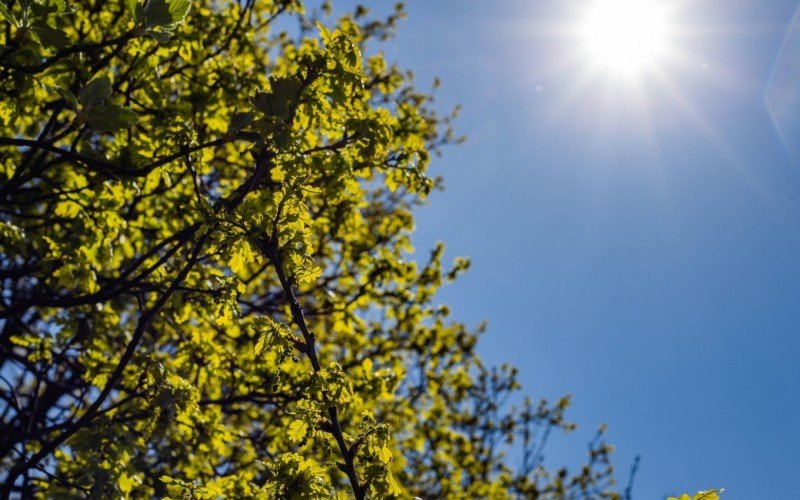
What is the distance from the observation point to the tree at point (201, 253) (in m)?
3.17

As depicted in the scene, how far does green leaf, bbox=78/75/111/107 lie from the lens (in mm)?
3271

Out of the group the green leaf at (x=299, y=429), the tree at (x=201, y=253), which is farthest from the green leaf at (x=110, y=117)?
the green leaf at (x=299, y=429)

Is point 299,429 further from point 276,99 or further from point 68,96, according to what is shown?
point 68,96

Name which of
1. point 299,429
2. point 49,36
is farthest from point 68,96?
point 299,429

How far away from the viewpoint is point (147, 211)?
263 inches

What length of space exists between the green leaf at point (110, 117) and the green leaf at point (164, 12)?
476 mm

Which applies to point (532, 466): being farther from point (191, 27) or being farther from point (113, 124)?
point (113, 124)

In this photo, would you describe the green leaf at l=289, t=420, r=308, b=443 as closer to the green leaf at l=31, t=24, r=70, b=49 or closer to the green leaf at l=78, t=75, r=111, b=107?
the green leaf at l=78, t=75, r=111, b=107

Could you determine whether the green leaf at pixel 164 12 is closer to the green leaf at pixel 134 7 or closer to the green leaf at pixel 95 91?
the green leaf at pixel 134 7

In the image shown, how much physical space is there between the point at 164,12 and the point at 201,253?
336 cm

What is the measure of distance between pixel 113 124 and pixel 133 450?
302cm

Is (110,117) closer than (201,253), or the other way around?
(110,117)

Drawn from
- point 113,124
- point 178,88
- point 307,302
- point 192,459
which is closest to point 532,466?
point 307,302

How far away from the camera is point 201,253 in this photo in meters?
6.20
